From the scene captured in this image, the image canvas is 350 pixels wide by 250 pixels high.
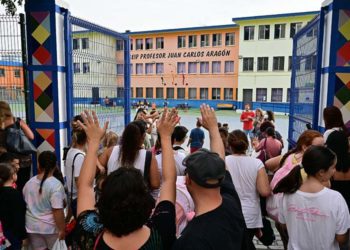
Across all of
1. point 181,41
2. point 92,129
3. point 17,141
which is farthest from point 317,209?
point 181,41

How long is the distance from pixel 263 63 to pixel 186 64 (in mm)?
9992

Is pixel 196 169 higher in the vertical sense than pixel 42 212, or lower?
higher

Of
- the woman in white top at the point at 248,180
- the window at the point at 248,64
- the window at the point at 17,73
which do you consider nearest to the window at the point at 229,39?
the window at the point at 248,64

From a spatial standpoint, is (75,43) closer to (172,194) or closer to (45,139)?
(45,139)

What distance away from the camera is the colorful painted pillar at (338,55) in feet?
14.1

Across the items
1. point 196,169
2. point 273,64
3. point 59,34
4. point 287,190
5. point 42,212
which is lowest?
point 42,212

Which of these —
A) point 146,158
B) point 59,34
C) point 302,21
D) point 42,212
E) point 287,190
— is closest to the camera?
point 287,190

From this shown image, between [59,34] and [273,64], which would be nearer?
[59,34]

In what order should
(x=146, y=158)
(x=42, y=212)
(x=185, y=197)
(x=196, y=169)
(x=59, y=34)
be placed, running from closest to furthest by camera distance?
(x=196, y=169) < (x=185, y=197) < (x=146, y=158) < (x=42, y=212) < (x=59, y=34)

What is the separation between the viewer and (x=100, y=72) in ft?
21.0

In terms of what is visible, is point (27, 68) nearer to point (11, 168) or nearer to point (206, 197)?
point (11, 168)

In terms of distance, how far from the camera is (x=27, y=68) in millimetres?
4773

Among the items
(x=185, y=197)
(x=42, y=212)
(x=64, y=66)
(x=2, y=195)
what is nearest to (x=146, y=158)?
(x=185, y=197)

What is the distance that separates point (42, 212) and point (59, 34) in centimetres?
262
